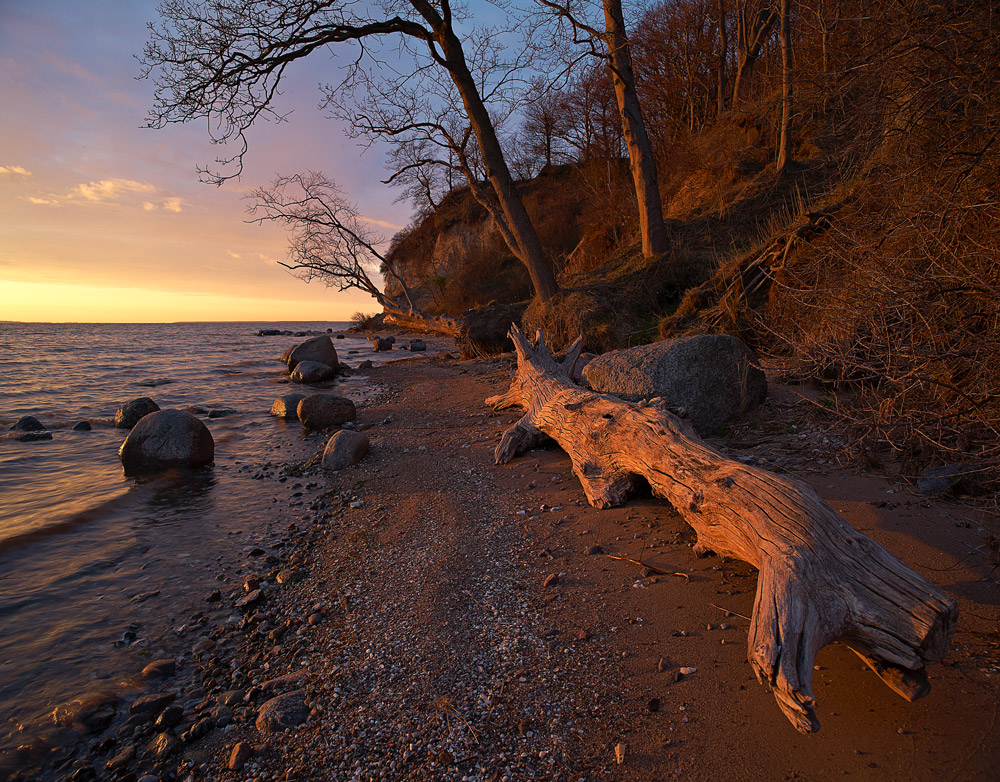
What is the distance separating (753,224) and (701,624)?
9.20m

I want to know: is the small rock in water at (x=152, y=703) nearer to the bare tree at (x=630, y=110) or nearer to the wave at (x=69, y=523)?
the wave at (x=69, y=523)

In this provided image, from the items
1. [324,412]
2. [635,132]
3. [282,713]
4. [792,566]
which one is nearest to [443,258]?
[635,132]

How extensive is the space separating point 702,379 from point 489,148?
6.93 metres

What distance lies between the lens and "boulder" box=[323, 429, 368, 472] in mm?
6059

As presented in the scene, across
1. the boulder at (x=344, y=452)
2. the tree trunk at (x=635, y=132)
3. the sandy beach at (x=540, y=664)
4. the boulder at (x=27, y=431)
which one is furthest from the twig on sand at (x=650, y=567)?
the boulder at (x=27, y=431)

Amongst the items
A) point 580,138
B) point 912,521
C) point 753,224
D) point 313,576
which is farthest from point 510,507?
point 580,138

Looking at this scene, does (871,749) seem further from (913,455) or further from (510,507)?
(510,507)

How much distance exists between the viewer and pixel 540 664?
7.78 ft

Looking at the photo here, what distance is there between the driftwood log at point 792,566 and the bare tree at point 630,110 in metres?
6.84

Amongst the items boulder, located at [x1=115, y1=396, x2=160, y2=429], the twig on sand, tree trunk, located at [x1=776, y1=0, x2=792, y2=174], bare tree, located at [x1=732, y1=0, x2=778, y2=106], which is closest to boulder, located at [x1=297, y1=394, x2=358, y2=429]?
boulder, located at [x1=115, y1=396, x2=160, y2=429]

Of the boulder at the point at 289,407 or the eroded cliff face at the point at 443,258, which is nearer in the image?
the boulder at the point at 289,407

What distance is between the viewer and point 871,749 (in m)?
1.75

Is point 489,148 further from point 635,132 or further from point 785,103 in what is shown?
point 785,103

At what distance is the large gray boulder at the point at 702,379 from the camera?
16.4 feet
